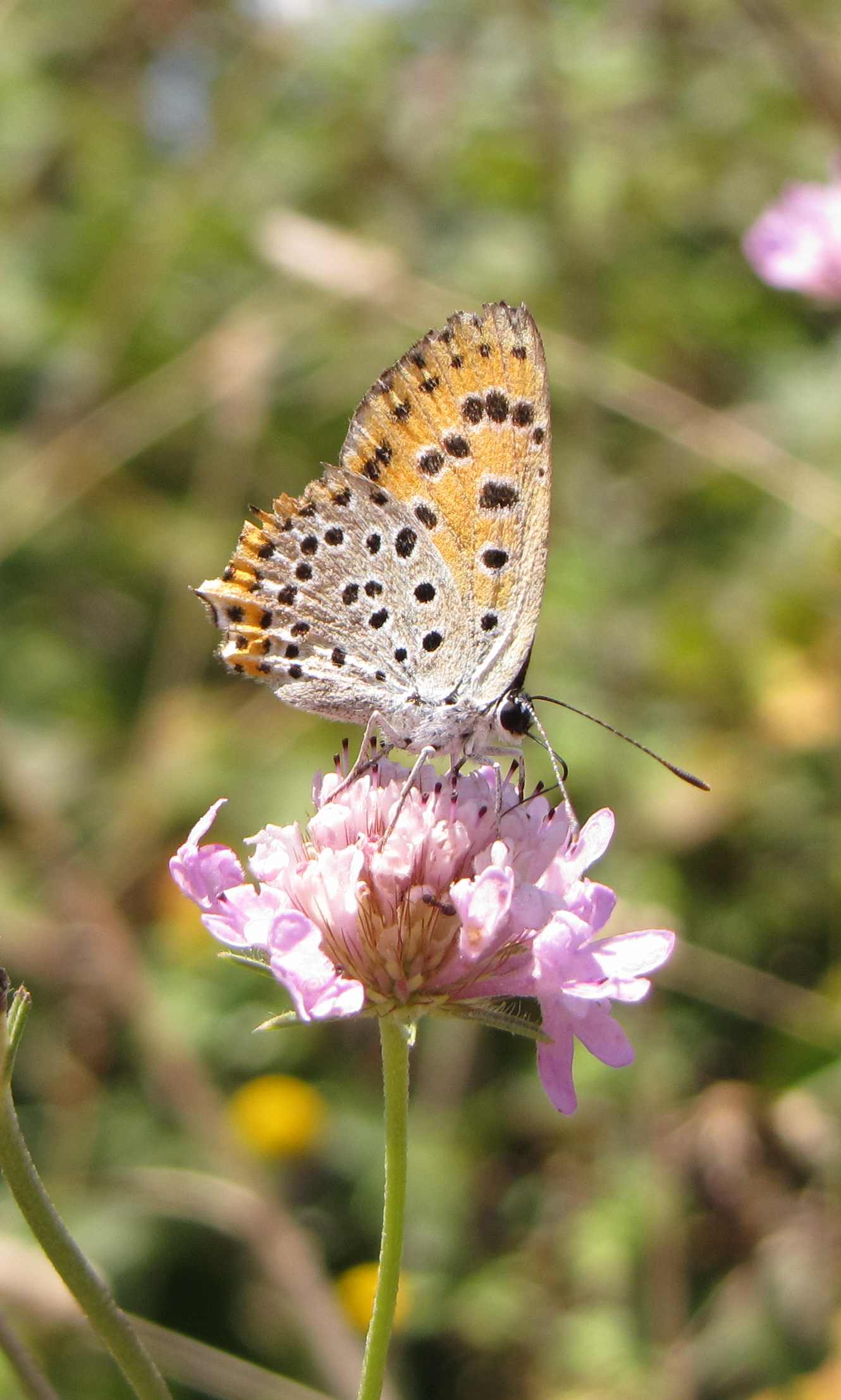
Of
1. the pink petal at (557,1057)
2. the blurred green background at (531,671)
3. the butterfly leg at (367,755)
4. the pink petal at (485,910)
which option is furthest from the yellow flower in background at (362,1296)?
the pink petal at (485,910)

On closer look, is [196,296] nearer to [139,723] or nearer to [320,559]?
[139,723]

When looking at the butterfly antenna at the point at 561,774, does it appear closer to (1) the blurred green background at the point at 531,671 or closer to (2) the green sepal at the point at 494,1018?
(2) the green sepal at the point at 494,1018

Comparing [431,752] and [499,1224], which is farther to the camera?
[499,1224]

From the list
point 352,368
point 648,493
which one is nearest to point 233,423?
point 352,368

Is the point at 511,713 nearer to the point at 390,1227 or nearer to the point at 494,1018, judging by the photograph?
the point at 494,1018

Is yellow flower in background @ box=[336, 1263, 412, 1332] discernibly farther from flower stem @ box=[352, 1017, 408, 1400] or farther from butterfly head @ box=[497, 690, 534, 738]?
flower stem @ box=[352, 1017, 408, 1400]

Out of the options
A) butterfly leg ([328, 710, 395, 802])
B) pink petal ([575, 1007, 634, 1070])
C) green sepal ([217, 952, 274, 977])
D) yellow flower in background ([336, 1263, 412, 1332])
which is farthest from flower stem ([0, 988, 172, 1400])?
yellow flower in background ([336, 1263, 412, 1332])
